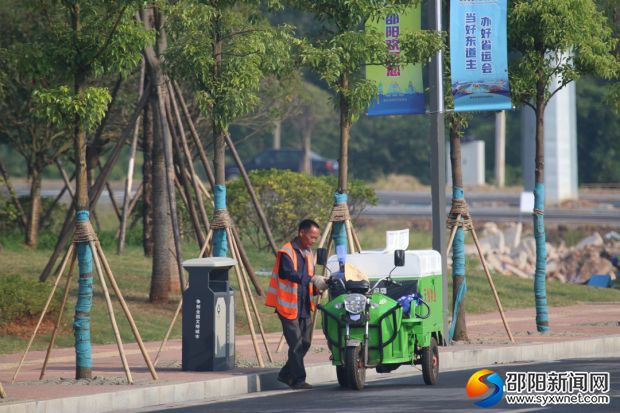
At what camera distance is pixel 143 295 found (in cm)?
2205

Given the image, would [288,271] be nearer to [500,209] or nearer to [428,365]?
[428,365]

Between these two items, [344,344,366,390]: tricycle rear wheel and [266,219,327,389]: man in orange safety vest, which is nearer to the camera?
[344,344,366,390]: tricycle rear wheel

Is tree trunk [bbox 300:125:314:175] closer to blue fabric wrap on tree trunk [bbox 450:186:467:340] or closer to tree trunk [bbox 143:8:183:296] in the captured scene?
tree trunk [bbox 143:8:183:296]

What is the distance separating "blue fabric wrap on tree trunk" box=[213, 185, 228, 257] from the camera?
683 inches

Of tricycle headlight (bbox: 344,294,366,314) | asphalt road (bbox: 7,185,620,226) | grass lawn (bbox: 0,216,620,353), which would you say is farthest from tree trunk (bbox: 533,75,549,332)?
asphalt road (bbox: 7,185,620,226)

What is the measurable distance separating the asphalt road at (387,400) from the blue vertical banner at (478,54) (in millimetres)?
4309

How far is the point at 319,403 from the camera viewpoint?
42.9 ft

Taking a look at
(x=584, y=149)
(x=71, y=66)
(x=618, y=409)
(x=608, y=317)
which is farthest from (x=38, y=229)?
(x=584, y=149)

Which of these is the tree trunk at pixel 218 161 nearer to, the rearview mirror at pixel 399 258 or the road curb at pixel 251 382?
the road curb at pixel 251 382

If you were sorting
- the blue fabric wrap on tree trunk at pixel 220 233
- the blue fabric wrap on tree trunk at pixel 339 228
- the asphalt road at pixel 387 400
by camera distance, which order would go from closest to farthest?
the asphalt road at pixel 387 400
the blue fabric wrap on tree trunk at pixel 220 233
the blue fabric wrap on tree trunk at pixel 339 228

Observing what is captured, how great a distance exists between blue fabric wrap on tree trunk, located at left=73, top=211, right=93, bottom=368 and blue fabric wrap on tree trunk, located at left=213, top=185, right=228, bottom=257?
9.31 feet

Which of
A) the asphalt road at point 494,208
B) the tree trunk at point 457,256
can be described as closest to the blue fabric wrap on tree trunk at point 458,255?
the tree trunk at point 457,256

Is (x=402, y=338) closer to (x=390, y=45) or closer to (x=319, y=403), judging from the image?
(x=319, y=403)

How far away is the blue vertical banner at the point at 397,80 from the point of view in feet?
61.8
